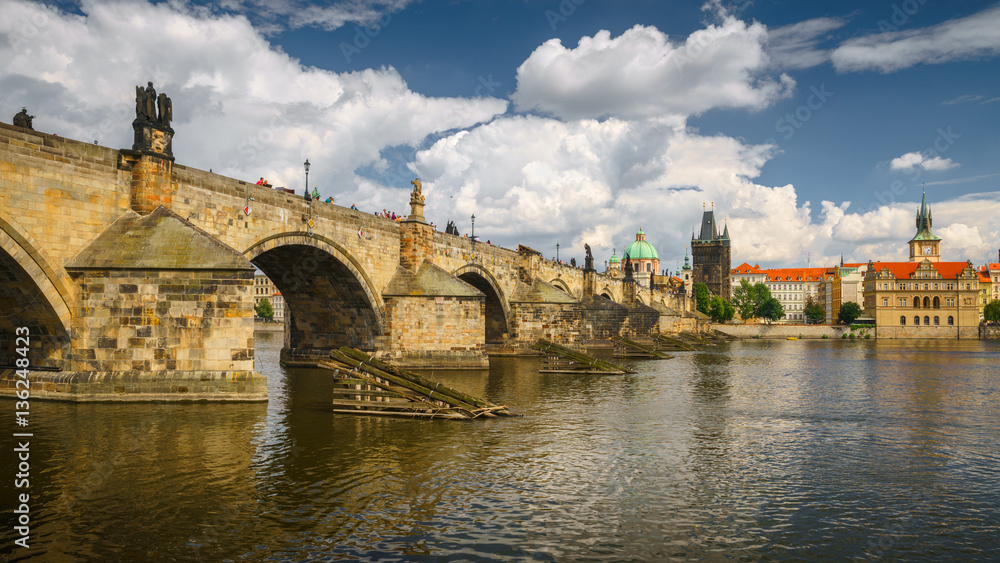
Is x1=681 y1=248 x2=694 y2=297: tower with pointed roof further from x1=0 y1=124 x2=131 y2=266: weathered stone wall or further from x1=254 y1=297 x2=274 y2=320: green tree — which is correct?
x1=0 y1=124 x2=131 y2=266: weathered stone wall

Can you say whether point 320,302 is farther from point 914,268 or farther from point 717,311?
point 914,268

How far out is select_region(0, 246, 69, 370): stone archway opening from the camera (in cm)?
1514

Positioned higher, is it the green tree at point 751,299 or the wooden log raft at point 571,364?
the green tree at point 751,299

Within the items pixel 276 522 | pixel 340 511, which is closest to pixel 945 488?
pixel 340 511

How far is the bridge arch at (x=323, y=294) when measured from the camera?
25578 mm

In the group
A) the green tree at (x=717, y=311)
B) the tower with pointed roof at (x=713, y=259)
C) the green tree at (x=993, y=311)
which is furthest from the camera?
the tower with pointed roof at (x=713, y=259)

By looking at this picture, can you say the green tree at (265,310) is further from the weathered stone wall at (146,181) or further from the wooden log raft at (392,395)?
the wooden log raft at (392,395)

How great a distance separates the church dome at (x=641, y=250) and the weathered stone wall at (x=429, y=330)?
152340mm

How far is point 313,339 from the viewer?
100 ft

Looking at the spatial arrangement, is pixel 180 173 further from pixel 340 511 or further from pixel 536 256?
pixel 536 256

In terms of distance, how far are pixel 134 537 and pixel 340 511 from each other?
2297 mm

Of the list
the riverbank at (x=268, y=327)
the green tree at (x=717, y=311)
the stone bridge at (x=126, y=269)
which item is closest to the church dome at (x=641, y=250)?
the green tree at (x=717, y=311)

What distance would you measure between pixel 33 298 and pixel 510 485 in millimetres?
12774

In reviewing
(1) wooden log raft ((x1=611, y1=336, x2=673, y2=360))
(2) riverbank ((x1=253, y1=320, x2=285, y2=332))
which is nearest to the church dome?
(2) riverbank ((x1=253, y1=320, x2=285, y2=332))
